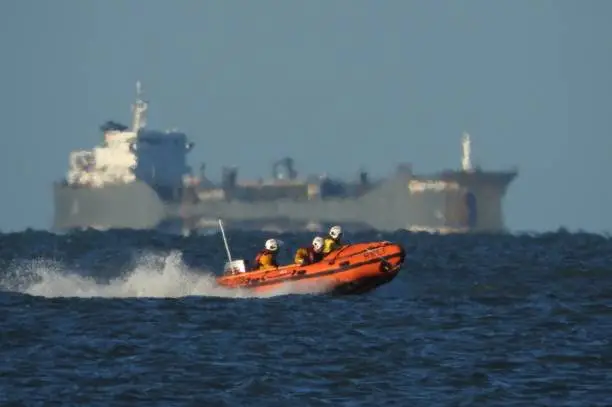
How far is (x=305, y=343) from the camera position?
3005 centimetres

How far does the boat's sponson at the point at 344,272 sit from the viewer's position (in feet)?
121

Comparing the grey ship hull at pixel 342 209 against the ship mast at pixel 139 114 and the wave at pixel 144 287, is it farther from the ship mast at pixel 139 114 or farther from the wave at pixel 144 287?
the wave at pixel 144 287

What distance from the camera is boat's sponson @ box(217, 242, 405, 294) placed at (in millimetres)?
36750

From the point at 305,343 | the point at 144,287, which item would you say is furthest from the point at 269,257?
the point at 305,343

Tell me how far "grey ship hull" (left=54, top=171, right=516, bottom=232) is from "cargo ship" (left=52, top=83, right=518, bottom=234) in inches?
3.1

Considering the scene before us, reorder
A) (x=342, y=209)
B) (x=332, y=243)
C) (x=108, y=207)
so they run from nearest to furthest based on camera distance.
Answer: (x=332, y=243)
(x=342, y=209)
(x=108, y=207)

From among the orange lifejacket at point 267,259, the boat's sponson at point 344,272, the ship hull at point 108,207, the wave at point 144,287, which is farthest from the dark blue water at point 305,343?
the ship hull at point 108,207

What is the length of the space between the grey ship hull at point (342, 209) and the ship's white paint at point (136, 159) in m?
1.03

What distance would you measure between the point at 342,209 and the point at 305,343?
350 ft

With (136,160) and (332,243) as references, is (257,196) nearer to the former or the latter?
(136,160)

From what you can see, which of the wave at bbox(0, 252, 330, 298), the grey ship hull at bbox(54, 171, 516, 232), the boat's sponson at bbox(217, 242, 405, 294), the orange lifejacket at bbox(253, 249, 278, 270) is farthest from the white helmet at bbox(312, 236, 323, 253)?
the grey ship hull at bbox(54, 171, 516, 232)

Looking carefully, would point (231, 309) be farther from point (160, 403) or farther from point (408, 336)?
point (160, 403)

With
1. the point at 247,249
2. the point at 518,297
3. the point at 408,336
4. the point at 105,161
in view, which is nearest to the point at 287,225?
the point at 105,161

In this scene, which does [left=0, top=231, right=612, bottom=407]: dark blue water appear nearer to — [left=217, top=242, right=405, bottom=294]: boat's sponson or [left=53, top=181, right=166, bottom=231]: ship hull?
[left=217, top=242, right=405, bottom=294]: boat's sponson
